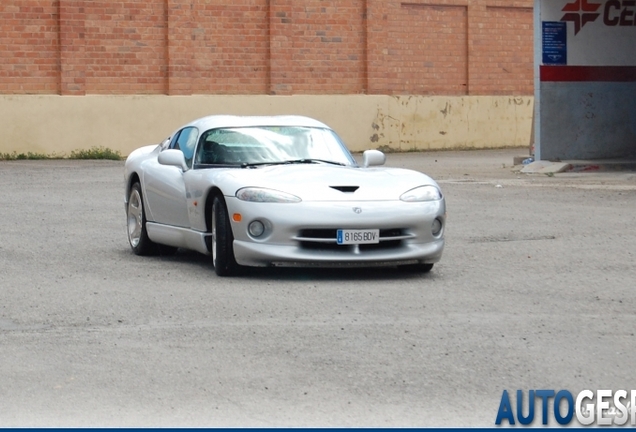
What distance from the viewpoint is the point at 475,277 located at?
33.0 feet

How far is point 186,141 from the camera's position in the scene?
11664mm

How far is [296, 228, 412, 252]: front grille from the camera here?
32.1 ft

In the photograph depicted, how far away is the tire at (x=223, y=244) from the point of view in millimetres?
9969

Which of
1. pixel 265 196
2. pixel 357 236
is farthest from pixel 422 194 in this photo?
pixel 265 196

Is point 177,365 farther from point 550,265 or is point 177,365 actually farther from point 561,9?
point 561,9

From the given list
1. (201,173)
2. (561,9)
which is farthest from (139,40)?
(201,173)

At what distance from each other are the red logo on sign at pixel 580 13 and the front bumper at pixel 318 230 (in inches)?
563

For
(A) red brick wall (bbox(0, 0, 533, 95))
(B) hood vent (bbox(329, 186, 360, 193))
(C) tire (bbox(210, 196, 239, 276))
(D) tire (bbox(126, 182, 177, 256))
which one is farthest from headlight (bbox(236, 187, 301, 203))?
(A) red brick wall (bbox(0, 0, 533, 95))

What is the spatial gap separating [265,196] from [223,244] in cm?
50

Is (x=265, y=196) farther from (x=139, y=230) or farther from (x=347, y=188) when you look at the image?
(x=139, y=230)

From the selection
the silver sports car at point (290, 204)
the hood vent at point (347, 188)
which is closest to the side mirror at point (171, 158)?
the silver sports car at point (290, 204)

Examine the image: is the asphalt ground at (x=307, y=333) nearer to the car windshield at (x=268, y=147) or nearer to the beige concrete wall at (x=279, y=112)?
the car windshield at (x=268, y=147)

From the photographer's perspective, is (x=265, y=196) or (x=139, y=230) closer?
(x=265, y=196)

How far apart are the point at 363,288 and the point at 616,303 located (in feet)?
6.03
